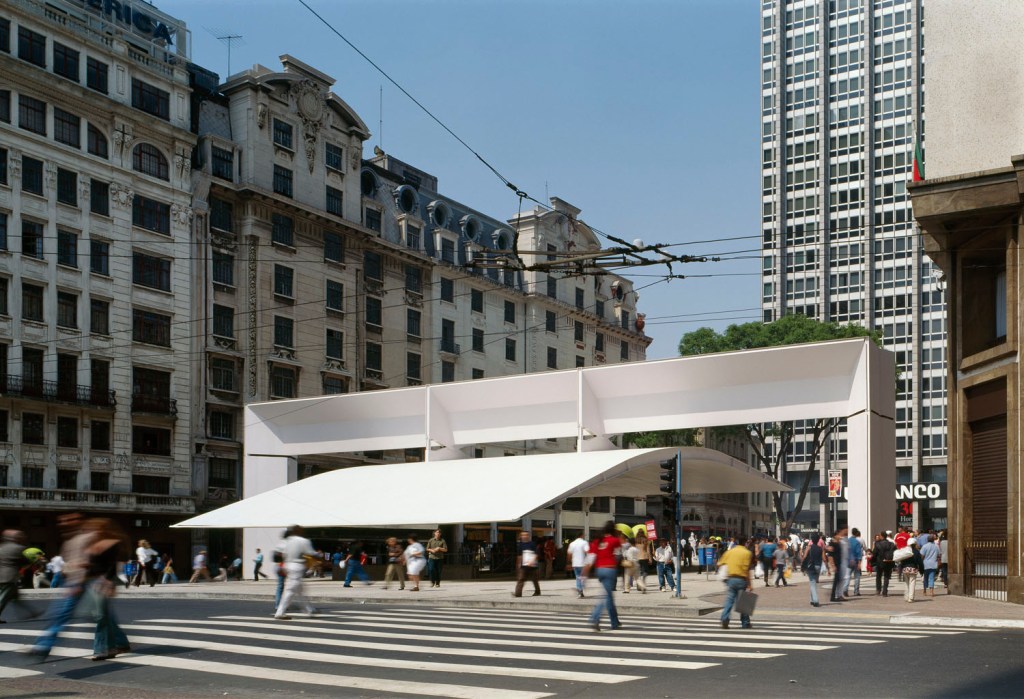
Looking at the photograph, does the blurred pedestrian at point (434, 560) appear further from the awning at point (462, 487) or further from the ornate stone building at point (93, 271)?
the ornate stone building at point (93, 271)

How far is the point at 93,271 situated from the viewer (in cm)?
5109

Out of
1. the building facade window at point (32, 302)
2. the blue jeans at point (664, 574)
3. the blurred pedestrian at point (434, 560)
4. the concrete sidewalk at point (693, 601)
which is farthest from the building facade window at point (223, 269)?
the blue jeans at point (664, 574)

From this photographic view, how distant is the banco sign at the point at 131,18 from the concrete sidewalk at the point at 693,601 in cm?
2928

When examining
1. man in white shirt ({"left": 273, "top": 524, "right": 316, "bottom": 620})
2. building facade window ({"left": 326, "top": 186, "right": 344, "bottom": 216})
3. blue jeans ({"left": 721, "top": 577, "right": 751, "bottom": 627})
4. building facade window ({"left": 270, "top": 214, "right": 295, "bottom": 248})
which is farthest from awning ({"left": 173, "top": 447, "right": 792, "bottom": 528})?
building facade window ({"left": 326, "top": 186, "right": 344, "bottom": 216})

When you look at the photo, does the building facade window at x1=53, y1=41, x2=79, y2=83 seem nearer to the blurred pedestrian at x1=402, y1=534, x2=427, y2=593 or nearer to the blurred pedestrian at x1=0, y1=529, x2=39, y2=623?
the blurred pedestrian at x1=402, y1=534, x2=427, y2=593

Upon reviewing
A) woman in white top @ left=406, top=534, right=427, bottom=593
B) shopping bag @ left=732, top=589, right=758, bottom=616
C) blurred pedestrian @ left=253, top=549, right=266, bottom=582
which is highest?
shopping bag @ left=732, top=589, right=758, bottom=616

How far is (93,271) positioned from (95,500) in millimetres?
10039

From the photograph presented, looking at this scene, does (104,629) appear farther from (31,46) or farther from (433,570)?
(31,46)

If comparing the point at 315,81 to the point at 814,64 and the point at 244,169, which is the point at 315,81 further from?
the point at 814,64

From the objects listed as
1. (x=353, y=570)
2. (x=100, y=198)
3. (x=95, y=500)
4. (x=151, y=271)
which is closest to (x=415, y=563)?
(x=353, y=570)

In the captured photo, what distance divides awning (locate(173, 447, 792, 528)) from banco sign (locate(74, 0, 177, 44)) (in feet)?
82.8

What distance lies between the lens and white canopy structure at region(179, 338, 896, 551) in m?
33.4

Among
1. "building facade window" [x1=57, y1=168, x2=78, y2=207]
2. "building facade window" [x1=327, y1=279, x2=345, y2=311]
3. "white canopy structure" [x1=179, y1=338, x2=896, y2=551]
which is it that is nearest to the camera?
"white canopy structure" [x1=179, y1=338, x2=896, y2=551]

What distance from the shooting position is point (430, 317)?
231 feet
